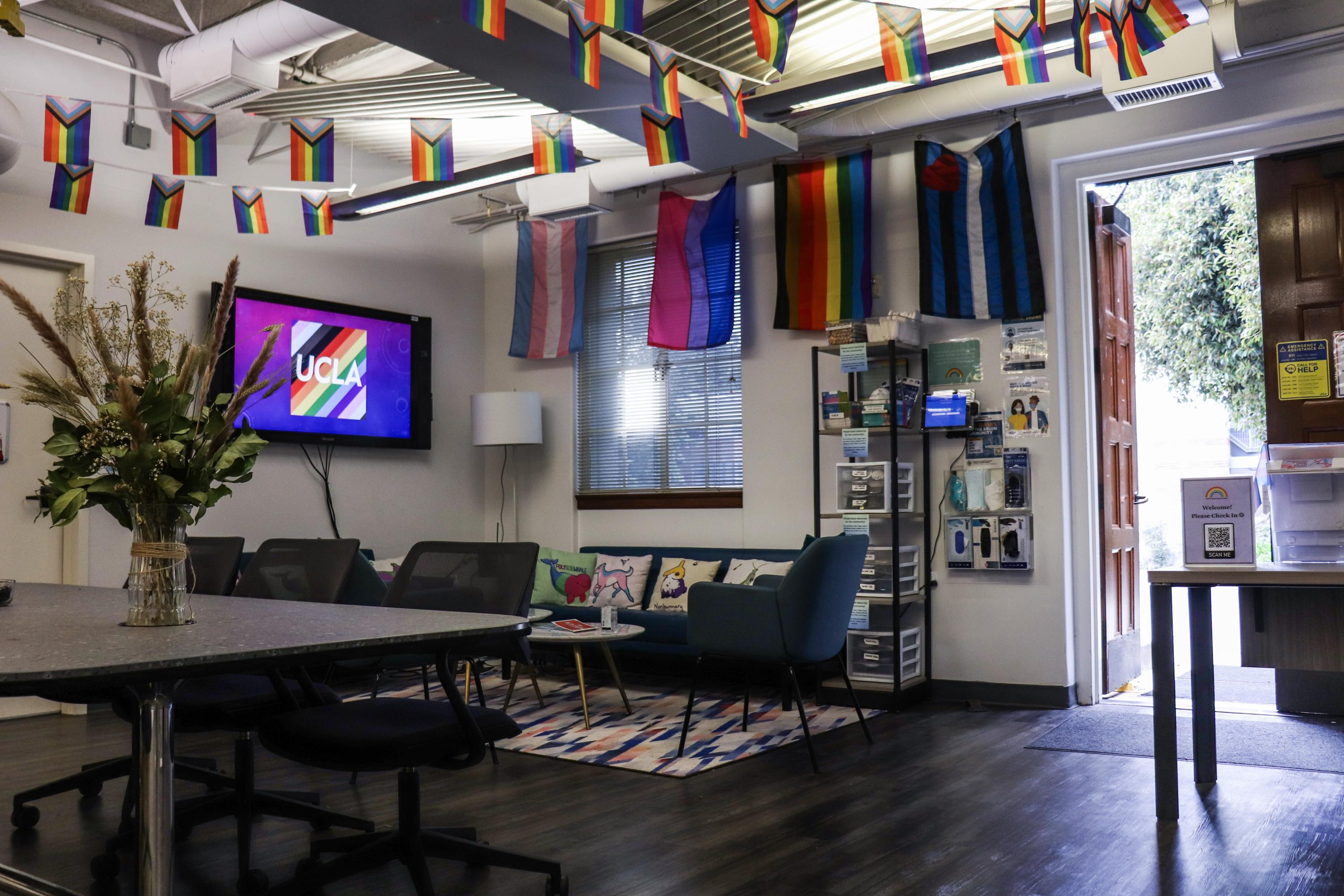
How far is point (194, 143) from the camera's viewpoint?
4645 millimetres

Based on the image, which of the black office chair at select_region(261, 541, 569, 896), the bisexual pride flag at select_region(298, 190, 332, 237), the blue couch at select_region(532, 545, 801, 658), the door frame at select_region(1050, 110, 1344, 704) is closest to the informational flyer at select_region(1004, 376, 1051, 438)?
the door frame at select_region(1050, 110, 1344, 704)

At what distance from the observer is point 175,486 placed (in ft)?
7.16

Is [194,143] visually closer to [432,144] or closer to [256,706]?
[432,144]

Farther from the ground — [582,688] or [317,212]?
[317,212]

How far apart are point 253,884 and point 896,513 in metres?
3.46

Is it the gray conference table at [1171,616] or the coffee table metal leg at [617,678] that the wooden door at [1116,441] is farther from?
the coffee table metal leg at [617,678]

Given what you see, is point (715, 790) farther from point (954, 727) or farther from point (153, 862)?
point (153, 862)

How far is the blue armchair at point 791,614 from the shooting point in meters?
3.98

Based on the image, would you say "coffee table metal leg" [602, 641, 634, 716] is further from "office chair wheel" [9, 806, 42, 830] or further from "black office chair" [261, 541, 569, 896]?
"office chair wheel" [9, 806, 42, 830]

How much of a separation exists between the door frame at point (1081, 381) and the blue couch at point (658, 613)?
150 centimetres

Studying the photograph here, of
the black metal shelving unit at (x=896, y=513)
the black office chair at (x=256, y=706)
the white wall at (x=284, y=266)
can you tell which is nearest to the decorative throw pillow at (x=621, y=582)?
the black metal shelving unit at (x=896, y=513)

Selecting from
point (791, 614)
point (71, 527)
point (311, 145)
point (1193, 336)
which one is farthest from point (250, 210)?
point (1193, 336)

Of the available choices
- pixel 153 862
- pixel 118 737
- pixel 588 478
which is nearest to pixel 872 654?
pixel 588 478

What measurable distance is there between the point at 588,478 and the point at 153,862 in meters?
5.40
